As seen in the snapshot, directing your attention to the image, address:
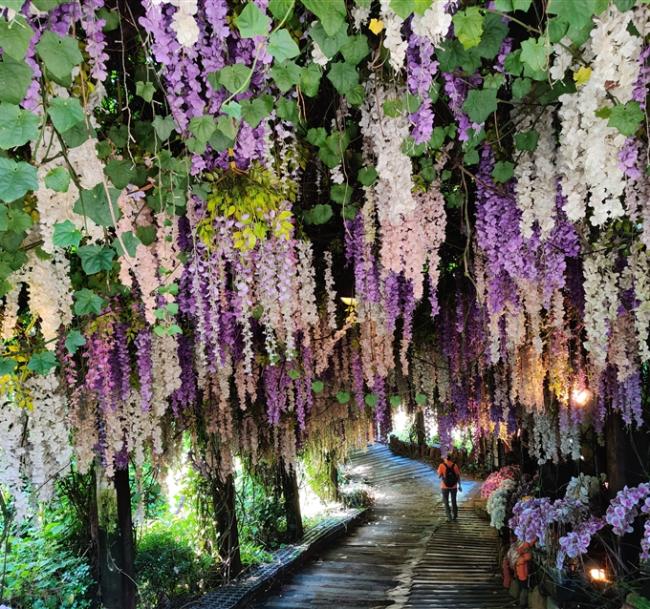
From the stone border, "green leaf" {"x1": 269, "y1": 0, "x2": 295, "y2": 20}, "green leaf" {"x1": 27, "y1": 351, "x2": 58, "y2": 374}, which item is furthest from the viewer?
the stone border

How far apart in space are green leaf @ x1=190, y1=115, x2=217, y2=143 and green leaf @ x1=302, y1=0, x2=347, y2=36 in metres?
0.60

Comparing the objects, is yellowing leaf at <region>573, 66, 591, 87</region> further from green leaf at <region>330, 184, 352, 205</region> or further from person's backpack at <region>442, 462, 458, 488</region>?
person's backpack at <region>442, 462, 458, 488</region>

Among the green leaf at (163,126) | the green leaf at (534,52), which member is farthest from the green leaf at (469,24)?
the green leaf at (163,126)

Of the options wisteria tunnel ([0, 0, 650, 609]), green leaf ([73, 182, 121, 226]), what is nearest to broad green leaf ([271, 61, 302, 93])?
wisteria tunnel ([0, 0, 650, 609])

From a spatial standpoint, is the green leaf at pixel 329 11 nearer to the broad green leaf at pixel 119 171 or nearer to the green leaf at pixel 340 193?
the broad green leaf at pixel 119 171

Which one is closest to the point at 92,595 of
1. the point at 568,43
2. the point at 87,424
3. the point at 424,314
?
the point at 87,424

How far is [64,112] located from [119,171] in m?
0.46

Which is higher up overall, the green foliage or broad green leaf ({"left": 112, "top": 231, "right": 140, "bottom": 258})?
broad green leaf ({"left": 112, "top": 231, "right": 140, "bottom": 258})

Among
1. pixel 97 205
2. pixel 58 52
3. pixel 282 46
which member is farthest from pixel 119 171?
pixel 282 46

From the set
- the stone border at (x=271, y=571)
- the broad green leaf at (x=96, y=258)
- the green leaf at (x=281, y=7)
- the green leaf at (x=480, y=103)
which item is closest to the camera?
the green leaf at (x=281, y=7)

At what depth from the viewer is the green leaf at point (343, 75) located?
6.12 ft

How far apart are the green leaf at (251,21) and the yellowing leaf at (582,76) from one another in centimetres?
97

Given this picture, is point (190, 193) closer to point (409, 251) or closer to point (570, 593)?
point (409, 251)

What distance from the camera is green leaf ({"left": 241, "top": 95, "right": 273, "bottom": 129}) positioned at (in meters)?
1.92
